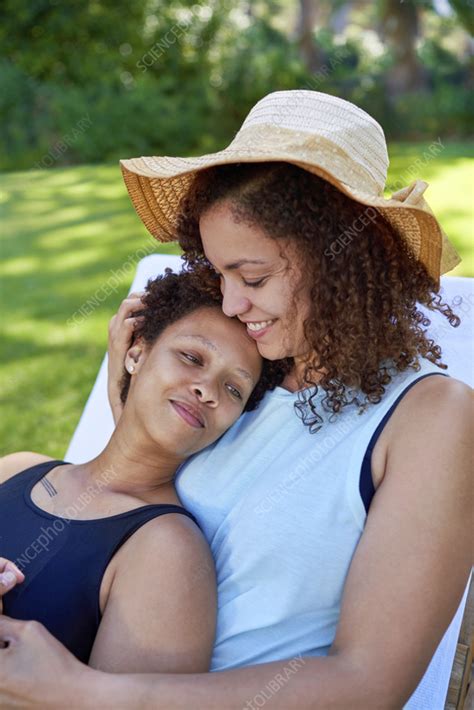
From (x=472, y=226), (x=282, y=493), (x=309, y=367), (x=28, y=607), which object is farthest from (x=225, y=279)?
(x=472, y=226)

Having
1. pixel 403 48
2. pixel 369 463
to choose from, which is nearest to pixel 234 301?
pixel 369 463

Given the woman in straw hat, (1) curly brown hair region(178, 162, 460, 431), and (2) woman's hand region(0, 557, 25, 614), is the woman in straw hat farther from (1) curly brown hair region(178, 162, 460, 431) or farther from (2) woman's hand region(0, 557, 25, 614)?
(2) woman's hand region(0, 557, 25, 614)

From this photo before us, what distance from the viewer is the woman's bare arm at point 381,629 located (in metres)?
1.64

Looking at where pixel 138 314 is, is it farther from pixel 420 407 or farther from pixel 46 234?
pixel 46 234

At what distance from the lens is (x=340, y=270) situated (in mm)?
1928

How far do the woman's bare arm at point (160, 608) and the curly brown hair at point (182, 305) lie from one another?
442 millimetres

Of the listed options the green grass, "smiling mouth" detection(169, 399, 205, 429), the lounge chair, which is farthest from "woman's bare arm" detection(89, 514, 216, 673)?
the green grass

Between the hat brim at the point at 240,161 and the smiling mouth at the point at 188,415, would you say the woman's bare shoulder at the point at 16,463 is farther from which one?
the hat brim at the point at 240,161

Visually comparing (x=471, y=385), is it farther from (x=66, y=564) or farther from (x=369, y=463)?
(x=66, y=564)

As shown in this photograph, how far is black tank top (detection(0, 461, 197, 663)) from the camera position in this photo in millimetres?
1923

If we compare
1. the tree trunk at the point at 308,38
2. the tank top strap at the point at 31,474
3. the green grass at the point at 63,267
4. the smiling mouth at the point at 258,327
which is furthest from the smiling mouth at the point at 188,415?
the tree trunk at the point at 308,38

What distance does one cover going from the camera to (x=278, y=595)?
189 centimetres

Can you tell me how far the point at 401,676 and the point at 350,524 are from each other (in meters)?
0.31

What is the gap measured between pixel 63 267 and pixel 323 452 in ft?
17.3
